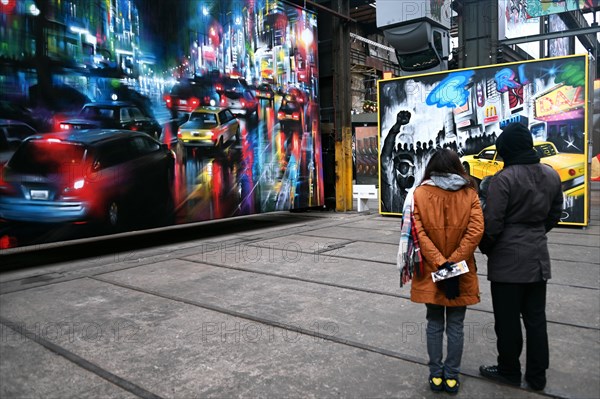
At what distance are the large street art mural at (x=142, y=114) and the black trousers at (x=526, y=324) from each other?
6654 mm

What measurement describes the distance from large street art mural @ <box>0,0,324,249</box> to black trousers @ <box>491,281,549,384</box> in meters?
6.65

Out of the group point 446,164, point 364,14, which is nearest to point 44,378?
point 446,164

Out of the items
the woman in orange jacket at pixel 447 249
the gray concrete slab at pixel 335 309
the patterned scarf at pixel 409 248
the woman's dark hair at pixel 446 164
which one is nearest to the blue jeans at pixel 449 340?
the woman in orange jacket at pixel 447 249

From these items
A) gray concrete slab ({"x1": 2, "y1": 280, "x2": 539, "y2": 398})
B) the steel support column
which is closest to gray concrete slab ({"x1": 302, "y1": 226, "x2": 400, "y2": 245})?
the steel support column

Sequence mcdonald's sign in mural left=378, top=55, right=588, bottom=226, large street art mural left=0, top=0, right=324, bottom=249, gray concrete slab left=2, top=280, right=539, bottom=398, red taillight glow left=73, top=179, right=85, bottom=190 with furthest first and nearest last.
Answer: mcdonald's sign in mural left=378, top=55, right=588, bottom=226 → red taillight glow left=73, top=179, right=85, bottom=190 → large street art mural left=0, top=0, right=324, bottom=249 → gray concrete slab left=2, top=280, right=539, bottom=398

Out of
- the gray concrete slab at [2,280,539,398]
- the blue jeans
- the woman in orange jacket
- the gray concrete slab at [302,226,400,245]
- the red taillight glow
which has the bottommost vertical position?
the gray concrete slab at [302,226,400,245]

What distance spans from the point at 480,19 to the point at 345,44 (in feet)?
14.0

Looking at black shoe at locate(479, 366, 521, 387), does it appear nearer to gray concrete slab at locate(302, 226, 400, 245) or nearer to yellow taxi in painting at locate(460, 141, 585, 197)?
gray concrete slab at locate(302, 226, 400, 245)

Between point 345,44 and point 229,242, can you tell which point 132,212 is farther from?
point 345,44

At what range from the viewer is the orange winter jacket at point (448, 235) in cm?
320

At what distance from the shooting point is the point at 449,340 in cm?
326

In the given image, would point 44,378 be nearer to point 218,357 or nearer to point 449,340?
point 218,357

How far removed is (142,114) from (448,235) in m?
6.95

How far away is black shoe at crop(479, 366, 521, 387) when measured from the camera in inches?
133
